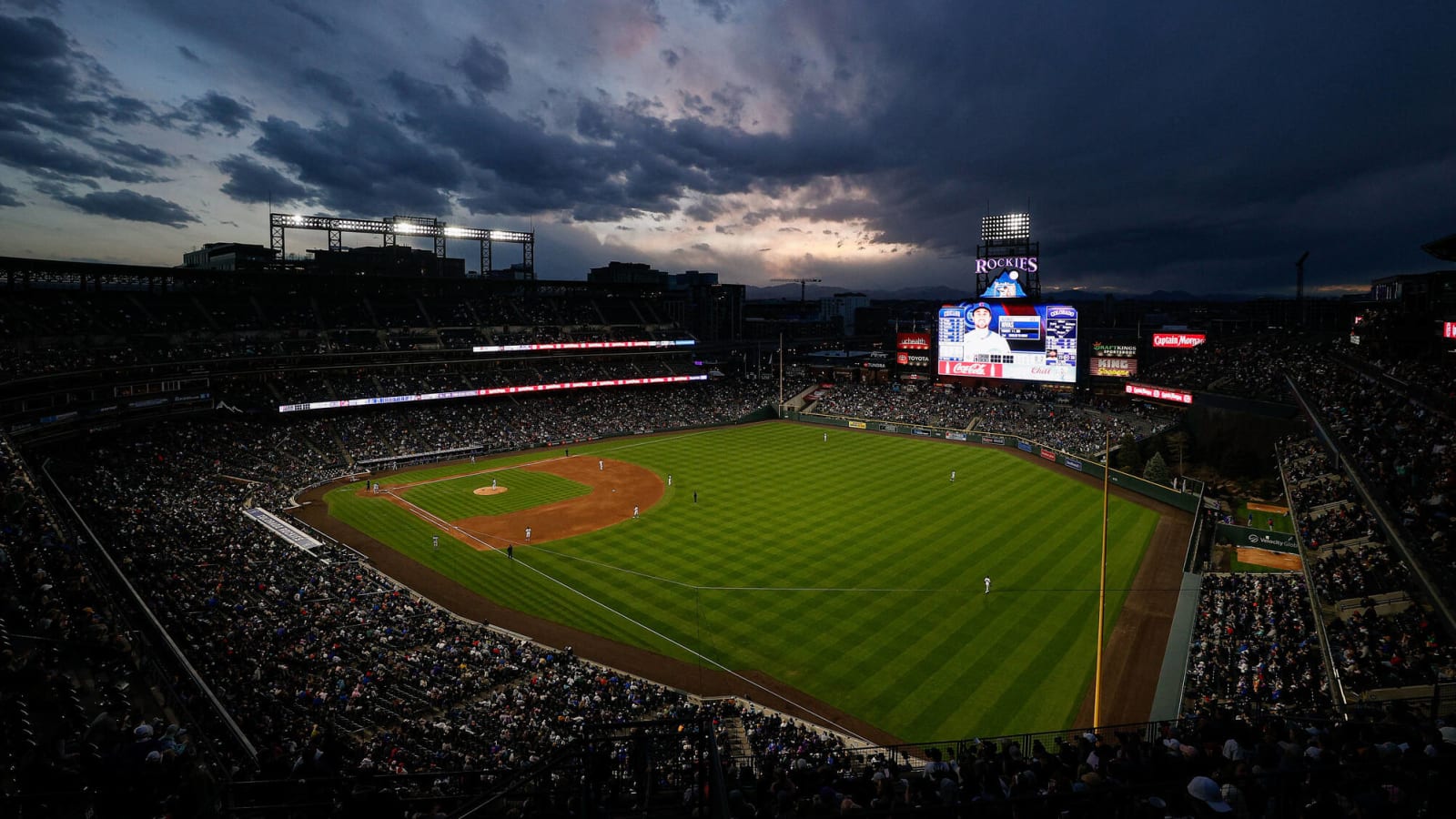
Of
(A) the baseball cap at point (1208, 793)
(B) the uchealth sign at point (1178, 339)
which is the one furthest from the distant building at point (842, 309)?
(A) the baseball cap at point (1208, 793)

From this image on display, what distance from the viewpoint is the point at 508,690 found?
65.6ft

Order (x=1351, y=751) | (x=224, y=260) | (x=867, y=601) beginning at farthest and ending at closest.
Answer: (x=224, y=260)
(x=867, y=601)
(x=1351, y=751)

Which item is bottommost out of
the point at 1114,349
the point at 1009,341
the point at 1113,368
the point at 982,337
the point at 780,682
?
the point at 780,682

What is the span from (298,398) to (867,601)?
4989 cm

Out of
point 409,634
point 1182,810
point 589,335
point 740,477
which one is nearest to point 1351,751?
point 1182,810

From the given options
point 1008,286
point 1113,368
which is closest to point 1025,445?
point 1113,368

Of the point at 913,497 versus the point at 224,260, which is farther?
the point at 224,260

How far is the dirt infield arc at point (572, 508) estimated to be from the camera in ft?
118

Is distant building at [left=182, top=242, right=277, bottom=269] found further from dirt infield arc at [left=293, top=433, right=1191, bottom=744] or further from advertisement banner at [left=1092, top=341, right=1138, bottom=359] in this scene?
advertisement banner at [left=1092, top=341, right=1138, bottom=359]

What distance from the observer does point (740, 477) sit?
155ft

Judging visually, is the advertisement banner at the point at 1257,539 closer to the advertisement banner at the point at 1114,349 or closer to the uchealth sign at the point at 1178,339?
the advertisement banner at the point at 1114,349

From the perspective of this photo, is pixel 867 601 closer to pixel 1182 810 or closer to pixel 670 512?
pixel 670 512

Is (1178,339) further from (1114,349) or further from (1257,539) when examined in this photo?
(1257,539)

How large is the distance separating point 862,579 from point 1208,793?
23910 millimetres
